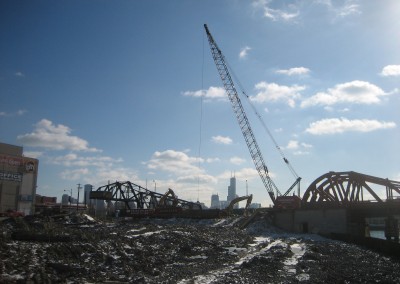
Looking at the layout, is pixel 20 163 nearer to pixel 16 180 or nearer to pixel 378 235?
pixel 16 180

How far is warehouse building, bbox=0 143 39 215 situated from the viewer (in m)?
84.3

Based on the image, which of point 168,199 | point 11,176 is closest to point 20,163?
point 11,176

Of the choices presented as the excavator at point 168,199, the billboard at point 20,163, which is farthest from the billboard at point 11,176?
the excavator at point 168,199

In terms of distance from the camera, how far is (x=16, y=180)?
86.5 meters

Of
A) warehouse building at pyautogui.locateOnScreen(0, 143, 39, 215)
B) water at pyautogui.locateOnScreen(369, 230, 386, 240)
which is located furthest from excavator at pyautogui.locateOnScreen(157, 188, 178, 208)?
water at pyautogui.locateOnScreen(369, 230, 386, 240)

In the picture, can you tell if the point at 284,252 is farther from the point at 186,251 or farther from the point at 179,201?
the point at 179,201

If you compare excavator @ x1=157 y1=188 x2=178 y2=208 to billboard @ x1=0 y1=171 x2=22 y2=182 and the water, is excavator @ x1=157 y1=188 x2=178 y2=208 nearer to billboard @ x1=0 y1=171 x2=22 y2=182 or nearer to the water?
billboard @ x1=0 y1=171 x2=22 y2=182

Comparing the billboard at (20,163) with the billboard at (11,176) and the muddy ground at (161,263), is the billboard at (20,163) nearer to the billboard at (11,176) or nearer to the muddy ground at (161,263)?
the billboard at (11,176)

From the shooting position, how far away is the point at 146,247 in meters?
29.1

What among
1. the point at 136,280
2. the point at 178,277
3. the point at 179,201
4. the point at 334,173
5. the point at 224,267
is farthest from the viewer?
the point at 179,201

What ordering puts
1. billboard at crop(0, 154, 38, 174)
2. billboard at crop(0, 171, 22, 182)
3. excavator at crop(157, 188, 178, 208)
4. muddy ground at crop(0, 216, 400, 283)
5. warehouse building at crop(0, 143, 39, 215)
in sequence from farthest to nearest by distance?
excavator at crop(157, 188, 178, 208) → billboard at crop(0, 154, 38, 174) → warehouse building at crop(0, 143, 39, 215) → billboard at crop(0, 171, 22, 182) → muddy ground at crop(0, 216, 400, 283)

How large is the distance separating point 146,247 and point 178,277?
8.30 m

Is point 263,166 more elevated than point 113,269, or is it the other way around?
point 263,166

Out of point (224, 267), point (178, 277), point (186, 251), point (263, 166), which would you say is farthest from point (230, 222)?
point (178, 277)
